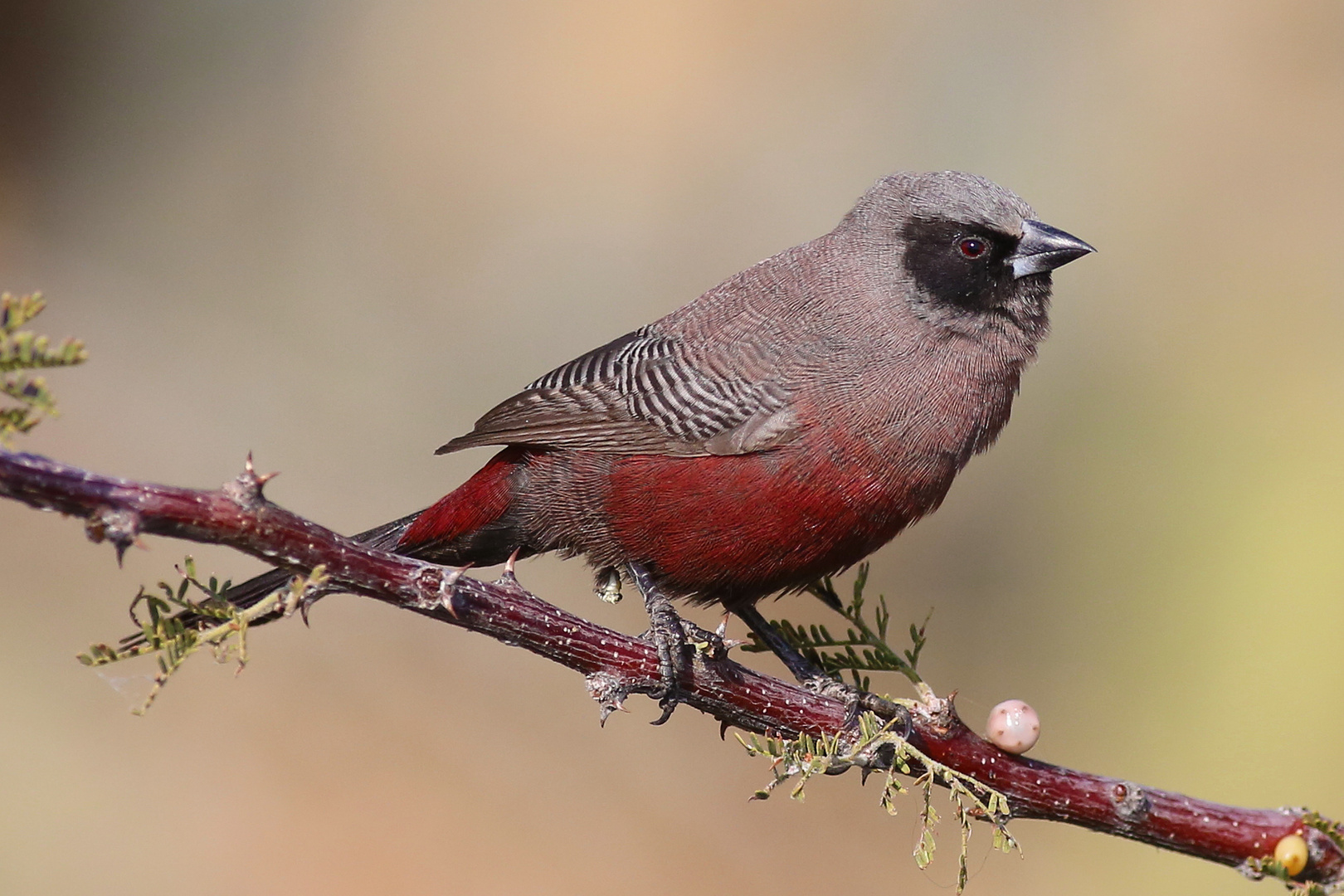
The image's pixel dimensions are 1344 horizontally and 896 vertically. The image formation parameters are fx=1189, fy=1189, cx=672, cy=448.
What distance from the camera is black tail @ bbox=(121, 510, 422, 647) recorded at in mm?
2188

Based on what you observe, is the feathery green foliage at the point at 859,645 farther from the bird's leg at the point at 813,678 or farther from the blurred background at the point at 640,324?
the blurred background at the point at 640,324

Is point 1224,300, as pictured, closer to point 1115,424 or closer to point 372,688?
point 1115,424

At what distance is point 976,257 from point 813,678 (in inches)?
54.1

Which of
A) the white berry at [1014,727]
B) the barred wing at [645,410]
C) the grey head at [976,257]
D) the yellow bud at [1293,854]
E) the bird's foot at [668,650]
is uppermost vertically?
the grey head at [976,257]

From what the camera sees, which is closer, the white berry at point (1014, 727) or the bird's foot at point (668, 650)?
the white berry at point (1014, 727)

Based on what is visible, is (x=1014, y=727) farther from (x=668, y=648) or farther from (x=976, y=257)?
(x=976, y=257)

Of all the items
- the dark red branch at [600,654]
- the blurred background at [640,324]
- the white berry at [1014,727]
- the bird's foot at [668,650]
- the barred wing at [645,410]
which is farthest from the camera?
the blurred background at [640,324]

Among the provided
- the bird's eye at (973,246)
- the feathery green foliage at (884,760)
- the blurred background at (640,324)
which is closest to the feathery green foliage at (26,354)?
the feathery green foliage at (884,760)

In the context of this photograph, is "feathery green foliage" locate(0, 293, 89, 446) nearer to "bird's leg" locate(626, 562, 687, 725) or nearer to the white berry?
"bird's leg" locate(626, 562, 687, 725)

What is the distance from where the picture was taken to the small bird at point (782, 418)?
10.8 feet

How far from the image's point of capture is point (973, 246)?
11.9ft

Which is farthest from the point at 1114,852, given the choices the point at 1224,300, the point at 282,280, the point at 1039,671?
the point at 282,280

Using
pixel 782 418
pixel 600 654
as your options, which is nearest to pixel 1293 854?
pixel 600 654

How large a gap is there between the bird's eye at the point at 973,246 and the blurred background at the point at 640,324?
8.74 feet
